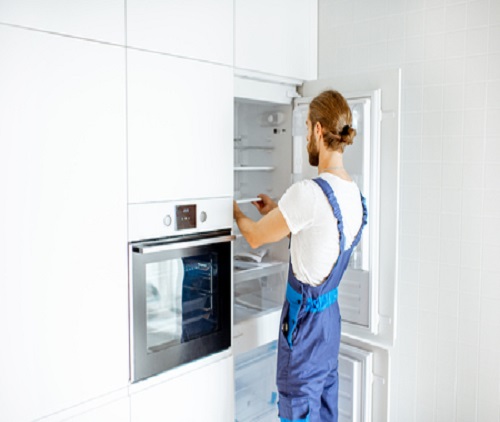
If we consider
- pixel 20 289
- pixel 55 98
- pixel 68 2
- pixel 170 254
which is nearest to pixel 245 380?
pixel 170 254

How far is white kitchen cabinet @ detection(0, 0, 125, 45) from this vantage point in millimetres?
1337

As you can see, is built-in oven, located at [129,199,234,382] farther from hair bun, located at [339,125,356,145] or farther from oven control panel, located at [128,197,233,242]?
hair bun, located at [339,125,356,145]

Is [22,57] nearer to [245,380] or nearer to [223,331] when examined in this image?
[223,331]

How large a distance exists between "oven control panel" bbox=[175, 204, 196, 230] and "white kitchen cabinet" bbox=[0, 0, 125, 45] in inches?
22.5

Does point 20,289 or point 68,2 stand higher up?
point 68,2

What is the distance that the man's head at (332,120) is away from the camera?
5.93 ft

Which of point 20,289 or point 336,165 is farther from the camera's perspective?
point 336,165

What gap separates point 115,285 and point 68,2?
83 cm

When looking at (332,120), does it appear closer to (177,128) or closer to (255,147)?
(177,128)

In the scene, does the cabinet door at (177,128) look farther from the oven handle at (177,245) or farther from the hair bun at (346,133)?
the hair bun at (346,133)

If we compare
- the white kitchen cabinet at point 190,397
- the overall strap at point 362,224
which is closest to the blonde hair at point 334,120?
the overall strap at point 362,224

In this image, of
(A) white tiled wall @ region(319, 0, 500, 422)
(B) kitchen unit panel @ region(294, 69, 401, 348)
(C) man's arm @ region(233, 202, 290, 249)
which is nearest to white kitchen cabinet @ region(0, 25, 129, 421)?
(C) man's arm @ region(233, 202, 290, 249)

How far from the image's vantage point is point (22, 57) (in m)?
1.35

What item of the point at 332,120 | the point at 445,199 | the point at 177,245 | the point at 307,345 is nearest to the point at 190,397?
the point at 307,345
